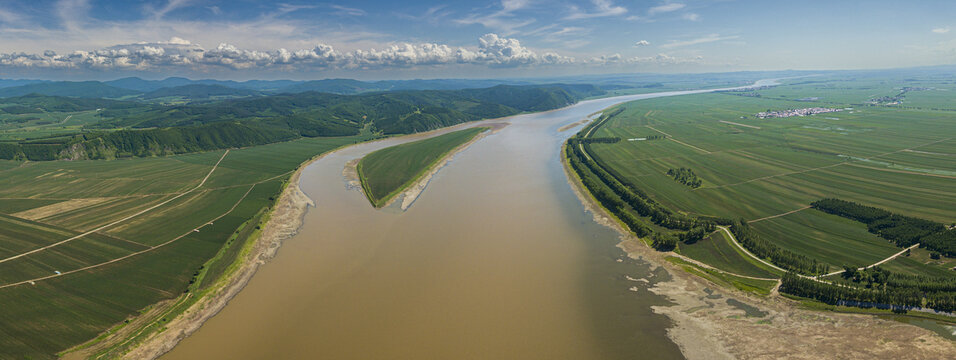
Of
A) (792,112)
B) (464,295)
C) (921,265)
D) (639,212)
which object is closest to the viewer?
(921,265)

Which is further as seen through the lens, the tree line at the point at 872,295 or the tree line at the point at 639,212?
the tree line at the point at 639,212

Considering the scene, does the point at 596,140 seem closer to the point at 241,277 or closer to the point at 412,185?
the point at 412,185

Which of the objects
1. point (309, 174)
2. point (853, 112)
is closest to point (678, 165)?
point (309, 174)

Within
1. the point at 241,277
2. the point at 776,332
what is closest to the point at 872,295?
the point at 776,332

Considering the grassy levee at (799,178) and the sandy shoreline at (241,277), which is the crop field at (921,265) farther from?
the sandy shoreline at (241,277)

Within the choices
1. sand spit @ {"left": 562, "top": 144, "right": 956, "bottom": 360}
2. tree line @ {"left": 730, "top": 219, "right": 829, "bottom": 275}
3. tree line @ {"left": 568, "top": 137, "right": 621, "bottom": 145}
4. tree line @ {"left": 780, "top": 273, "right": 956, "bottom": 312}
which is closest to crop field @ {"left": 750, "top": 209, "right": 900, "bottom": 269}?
tree line @ {"left": 730, "top": 219, "right": 829, "bottom": 275}

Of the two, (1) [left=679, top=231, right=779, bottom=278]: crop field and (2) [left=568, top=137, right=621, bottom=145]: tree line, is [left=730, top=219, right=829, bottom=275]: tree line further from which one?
(2) [left=568, top=137, right=621, bottom=145]: tree line

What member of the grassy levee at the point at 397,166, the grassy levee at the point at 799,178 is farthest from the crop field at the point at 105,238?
the grassy levee at the point at 799,178

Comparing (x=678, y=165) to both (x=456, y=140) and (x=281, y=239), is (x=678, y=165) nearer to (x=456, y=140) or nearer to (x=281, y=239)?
(x=456, y=140)
